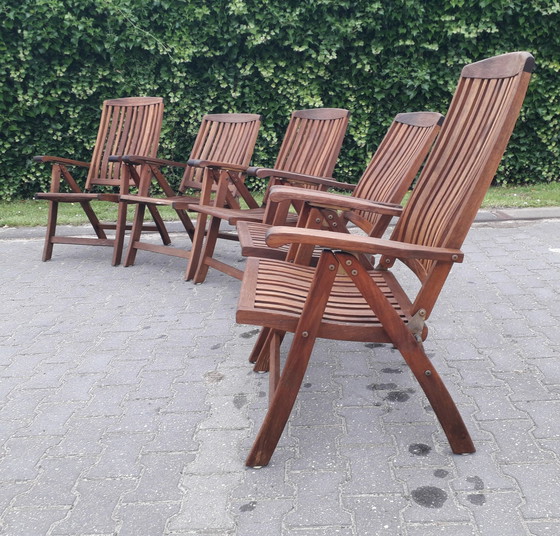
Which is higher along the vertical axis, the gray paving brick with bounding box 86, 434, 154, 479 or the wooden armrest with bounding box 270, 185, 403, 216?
the wooden armrest with bounding box 270, 185, 403, 216

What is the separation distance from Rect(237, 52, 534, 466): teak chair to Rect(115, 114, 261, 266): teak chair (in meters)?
2.17

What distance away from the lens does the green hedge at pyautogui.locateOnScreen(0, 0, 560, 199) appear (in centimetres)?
732

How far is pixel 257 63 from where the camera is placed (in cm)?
766

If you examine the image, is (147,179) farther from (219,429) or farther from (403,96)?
(403,96)

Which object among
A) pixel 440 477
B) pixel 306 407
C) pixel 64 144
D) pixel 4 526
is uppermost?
pixel 440 477

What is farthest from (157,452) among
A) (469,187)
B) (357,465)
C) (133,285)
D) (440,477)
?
(133,285)

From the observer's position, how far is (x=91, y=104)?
7.84 metres

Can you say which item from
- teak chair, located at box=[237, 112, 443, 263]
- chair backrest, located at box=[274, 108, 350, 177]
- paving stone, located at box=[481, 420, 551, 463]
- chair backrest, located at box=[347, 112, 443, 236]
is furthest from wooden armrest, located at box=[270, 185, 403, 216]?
chair backrest, located at box=[274, 108, 350, 177]

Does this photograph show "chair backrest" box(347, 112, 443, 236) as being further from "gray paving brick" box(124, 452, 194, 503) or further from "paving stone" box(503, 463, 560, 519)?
"gray paving brick" box(124, 452, 194, 503)

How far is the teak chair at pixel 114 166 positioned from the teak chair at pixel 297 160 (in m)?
0.86

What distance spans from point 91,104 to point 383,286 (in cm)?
617

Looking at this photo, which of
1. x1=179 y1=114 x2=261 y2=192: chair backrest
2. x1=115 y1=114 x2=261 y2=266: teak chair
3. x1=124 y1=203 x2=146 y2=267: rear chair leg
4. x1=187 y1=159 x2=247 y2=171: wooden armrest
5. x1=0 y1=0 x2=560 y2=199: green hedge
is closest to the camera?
x1=187 y1=159 x2=247 y2=171: wooden armrest

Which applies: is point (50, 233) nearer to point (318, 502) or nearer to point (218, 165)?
point (218, 165)

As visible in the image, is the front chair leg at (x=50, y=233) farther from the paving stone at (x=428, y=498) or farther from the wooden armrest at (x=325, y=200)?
the paving stone at (x=428, y=498)
